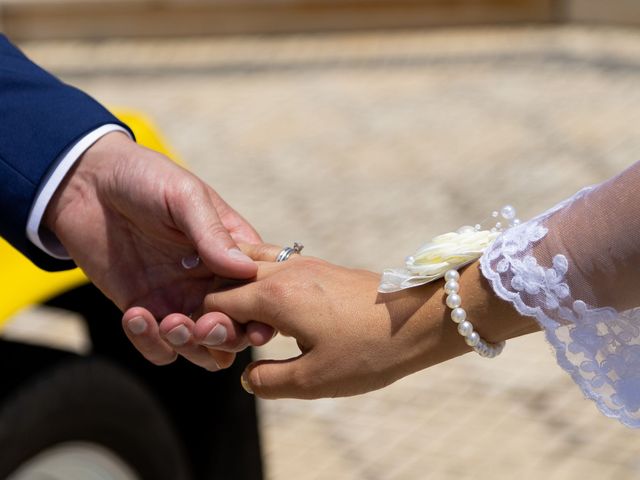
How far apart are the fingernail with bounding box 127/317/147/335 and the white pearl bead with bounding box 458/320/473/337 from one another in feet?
2.22

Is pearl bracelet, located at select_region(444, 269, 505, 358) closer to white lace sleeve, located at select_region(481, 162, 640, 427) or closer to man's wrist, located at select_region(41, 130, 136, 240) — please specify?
white lace sleeve, located at select_region(481, 162, 640, 427)

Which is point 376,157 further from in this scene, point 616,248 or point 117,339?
point 616,248

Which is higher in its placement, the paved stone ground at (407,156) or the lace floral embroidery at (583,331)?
the paved stone ground at (407,156)

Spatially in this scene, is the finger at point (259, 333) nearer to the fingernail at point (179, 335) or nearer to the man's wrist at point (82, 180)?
the fingernail at point (179, 335)

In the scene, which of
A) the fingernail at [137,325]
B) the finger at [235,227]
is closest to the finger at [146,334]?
the fingernail at [137,325]

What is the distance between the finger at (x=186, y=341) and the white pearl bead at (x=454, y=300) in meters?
0.56

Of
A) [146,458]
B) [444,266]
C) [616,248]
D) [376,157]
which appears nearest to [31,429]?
[146,458]

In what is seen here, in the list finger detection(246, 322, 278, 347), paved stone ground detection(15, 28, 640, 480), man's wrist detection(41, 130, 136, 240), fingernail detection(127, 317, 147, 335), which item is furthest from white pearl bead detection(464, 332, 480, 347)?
paved stone ground detection(15, 28, 640, 480)

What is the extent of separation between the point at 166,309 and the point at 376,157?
16.6ft

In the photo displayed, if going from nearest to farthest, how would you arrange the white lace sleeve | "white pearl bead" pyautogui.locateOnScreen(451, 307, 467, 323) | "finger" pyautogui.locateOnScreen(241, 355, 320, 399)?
the white lace sleeve, "white pearl bead" pyautogui.locateOnScreen(451, 307, 467, 323), "finger" pyautogui.locateOnScreen(241, 355, 320, 399)

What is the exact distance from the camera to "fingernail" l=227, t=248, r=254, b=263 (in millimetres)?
2178

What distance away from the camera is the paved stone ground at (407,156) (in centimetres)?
404

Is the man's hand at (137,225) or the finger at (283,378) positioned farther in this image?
the man's hand at (137,225)

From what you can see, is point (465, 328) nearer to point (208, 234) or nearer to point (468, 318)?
point (468, 318)
